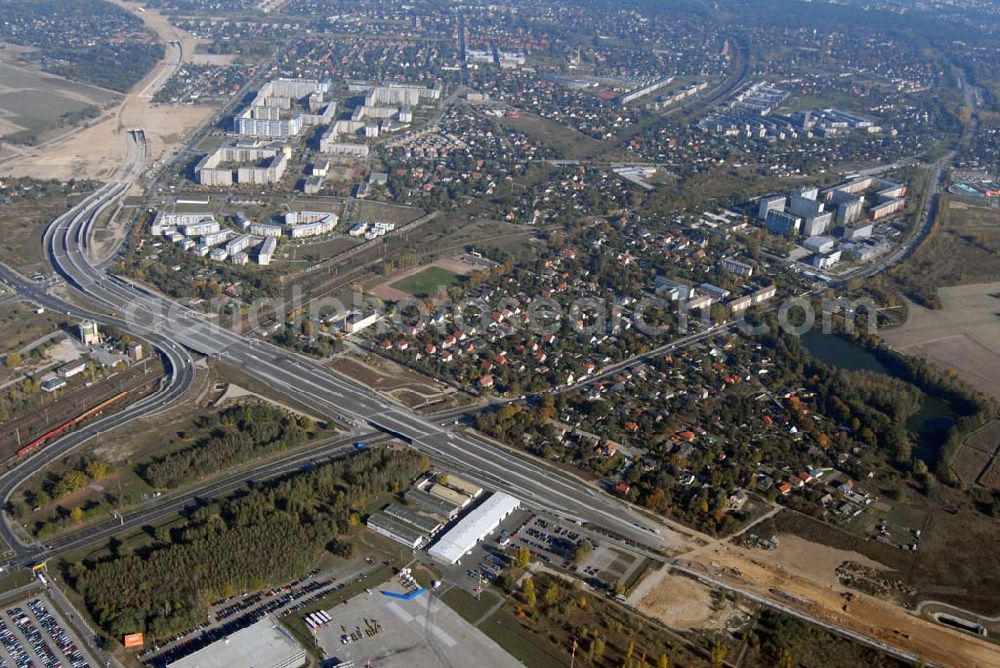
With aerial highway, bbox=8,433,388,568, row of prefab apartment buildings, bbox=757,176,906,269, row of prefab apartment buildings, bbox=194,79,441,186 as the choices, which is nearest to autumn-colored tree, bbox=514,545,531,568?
aerial highway, bbox=8,433,388,568

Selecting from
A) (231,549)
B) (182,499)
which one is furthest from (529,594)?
(182,499)

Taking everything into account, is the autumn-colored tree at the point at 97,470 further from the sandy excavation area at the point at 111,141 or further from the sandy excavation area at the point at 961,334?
the sandy excavation area at the point at 111,141

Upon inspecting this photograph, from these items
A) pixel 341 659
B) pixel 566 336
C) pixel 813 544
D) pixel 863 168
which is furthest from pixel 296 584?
pixel 863 168

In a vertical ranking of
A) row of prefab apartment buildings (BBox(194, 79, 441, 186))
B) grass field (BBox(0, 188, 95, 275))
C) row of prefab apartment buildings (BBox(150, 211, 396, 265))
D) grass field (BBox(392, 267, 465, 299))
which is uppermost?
row of prefab apartment buildings (BBox(194, 79, 441, 186))

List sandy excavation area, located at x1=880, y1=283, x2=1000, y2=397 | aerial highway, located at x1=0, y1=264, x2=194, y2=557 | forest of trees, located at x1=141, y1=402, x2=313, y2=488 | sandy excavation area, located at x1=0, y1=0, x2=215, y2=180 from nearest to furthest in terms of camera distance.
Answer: aerial highway, located at x1=0, y1=264, x2=194, y2=557, forest of trees, located at x1=141, y1=402, x2=313, y2=488, sandy excavation area, located at x1=880, y1=283, x2=1000, y2=397, sandy excavation area, located at x1=0, y1=0, x2=215, y2=180

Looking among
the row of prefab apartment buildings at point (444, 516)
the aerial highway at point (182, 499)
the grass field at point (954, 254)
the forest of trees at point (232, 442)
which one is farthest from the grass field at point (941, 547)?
the grass field at point (954, 254)

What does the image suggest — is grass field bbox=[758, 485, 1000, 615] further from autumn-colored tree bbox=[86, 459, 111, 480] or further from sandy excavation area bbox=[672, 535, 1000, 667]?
autumn-colored tree bbox=[86, 459, 111, 480]
